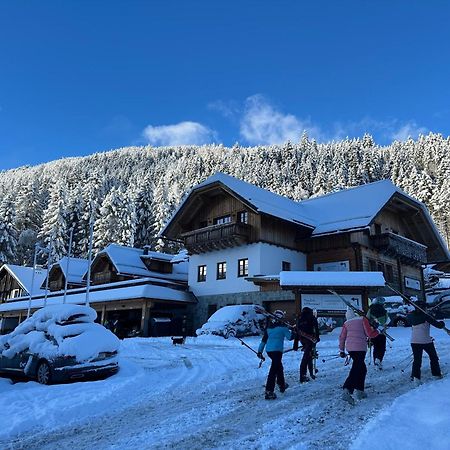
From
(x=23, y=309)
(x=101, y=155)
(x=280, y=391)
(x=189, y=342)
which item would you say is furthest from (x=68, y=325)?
(x=101, y=155)

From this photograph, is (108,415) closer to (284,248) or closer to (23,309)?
(284,248)

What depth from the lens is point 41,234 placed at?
60062 millimetres

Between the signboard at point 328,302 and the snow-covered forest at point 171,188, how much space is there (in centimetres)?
1817

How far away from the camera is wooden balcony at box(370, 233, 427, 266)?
30.8 meters

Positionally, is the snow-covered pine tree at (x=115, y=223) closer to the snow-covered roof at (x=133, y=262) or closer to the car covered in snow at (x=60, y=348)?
the snow-covered roof at (x=133, y=262)

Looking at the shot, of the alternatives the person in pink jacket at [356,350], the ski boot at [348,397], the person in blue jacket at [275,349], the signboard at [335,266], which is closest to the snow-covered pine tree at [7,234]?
the signboard at [335,266]

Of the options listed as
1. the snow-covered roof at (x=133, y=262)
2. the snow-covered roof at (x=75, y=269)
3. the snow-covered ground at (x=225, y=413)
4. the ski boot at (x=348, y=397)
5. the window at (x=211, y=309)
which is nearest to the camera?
the snow-covered ground at (x=225, y=413)

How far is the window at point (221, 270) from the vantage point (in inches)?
1287

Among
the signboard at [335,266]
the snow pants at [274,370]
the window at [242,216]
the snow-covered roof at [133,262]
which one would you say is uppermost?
the window at [242,216]

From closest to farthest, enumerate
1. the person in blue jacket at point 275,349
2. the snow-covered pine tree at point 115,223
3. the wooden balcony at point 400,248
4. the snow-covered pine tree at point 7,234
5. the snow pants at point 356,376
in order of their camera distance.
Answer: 1. the snow pants at point 356,376
2. the person in blue jacket at point 275,349
3. the wooden balcony at point 400,248
4. the snow-covered pine tree at point 7,234
5. the snow-covered pine tree at point 115,223

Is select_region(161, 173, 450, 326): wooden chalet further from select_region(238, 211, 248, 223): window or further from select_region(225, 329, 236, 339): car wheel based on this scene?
select_region(225, 329, 236, 339): car wheel

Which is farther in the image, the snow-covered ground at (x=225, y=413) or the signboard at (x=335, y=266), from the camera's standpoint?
the signboard at (x=335, y=266)

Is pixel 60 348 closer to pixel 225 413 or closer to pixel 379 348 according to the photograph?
pixel 225 413

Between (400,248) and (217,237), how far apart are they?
13568 millimetres
